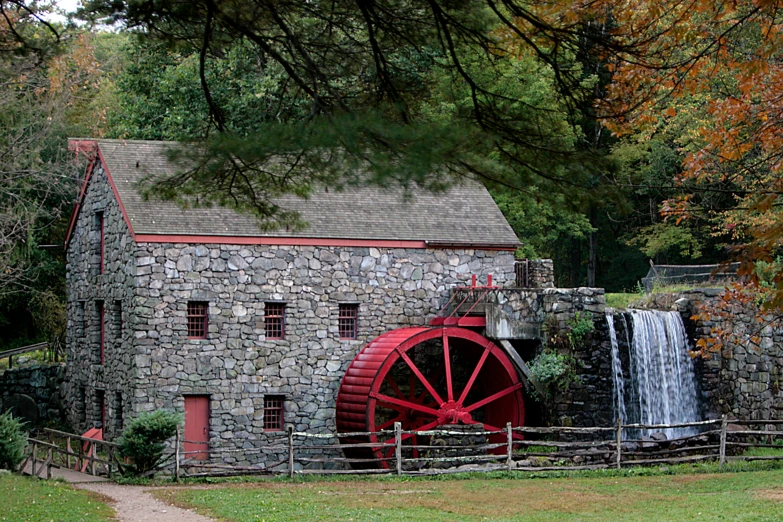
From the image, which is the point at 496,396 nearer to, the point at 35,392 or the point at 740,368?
the point at 740,368

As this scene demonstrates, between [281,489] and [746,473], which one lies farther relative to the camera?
[746,473]

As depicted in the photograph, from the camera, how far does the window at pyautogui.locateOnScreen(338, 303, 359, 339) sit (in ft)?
70.1

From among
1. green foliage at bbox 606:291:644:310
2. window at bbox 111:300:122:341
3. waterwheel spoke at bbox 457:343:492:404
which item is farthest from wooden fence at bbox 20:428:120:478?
green foliage at bbox 606:291:644:310

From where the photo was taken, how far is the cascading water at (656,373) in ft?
70.3

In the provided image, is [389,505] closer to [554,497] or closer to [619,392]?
[554,497]

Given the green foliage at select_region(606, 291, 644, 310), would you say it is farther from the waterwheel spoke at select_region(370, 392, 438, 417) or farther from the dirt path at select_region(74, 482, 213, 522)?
the dirt path at select_region(74, 482, 213, 522)

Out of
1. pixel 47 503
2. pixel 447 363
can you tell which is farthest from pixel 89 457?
pixel 447 363

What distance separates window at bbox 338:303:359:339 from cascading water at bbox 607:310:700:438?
5144mm

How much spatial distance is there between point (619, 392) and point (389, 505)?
8.10 metres

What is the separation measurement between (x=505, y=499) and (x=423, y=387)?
7.41 m

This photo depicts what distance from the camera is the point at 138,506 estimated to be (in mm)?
14406

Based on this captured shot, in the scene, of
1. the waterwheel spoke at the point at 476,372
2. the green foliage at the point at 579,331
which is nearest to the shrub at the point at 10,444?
the waterwheel spoke at the point at 476,372

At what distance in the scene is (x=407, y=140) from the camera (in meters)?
8.16

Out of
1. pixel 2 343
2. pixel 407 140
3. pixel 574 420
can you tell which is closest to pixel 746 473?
pixel 574 420
